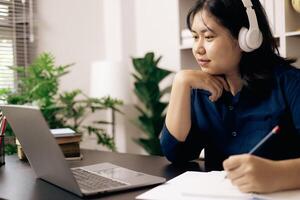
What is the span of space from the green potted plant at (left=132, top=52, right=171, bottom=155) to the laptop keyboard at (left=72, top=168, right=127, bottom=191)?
1.86m

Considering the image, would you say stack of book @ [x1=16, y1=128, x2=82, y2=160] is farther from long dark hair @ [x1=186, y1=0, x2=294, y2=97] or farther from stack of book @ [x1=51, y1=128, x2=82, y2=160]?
long dark hair @ [x1=186, y1=0, x2=294, y2=97]

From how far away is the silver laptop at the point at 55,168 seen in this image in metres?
0.81

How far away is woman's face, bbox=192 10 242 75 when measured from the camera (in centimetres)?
110

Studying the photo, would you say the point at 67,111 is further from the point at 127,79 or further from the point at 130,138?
the point at 130,138

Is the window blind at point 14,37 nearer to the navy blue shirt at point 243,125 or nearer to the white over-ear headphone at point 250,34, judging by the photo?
the navy blue shirt at point 243,125

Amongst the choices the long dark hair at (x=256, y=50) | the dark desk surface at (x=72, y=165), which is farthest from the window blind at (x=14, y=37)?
the long dark hair at (x=256, y=50)

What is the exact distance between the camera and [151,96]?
287cm

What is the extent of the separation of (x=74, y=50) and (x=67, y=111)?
25.6 inches

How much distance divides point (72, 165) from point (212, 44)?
0.55 m

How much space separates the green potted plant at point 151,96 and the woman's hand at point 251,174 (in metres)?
2.11

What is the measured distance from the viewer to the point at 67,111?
2.74 meters

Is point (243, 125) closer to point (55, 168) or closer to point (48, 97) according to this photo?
point (55, 168)

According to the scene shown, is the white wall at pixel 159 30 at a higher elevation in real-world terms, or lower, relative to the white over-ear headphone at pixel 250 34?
higher

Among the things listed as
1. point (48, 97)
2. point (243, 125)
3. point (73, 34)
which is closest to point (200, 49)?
point (243, 125)
